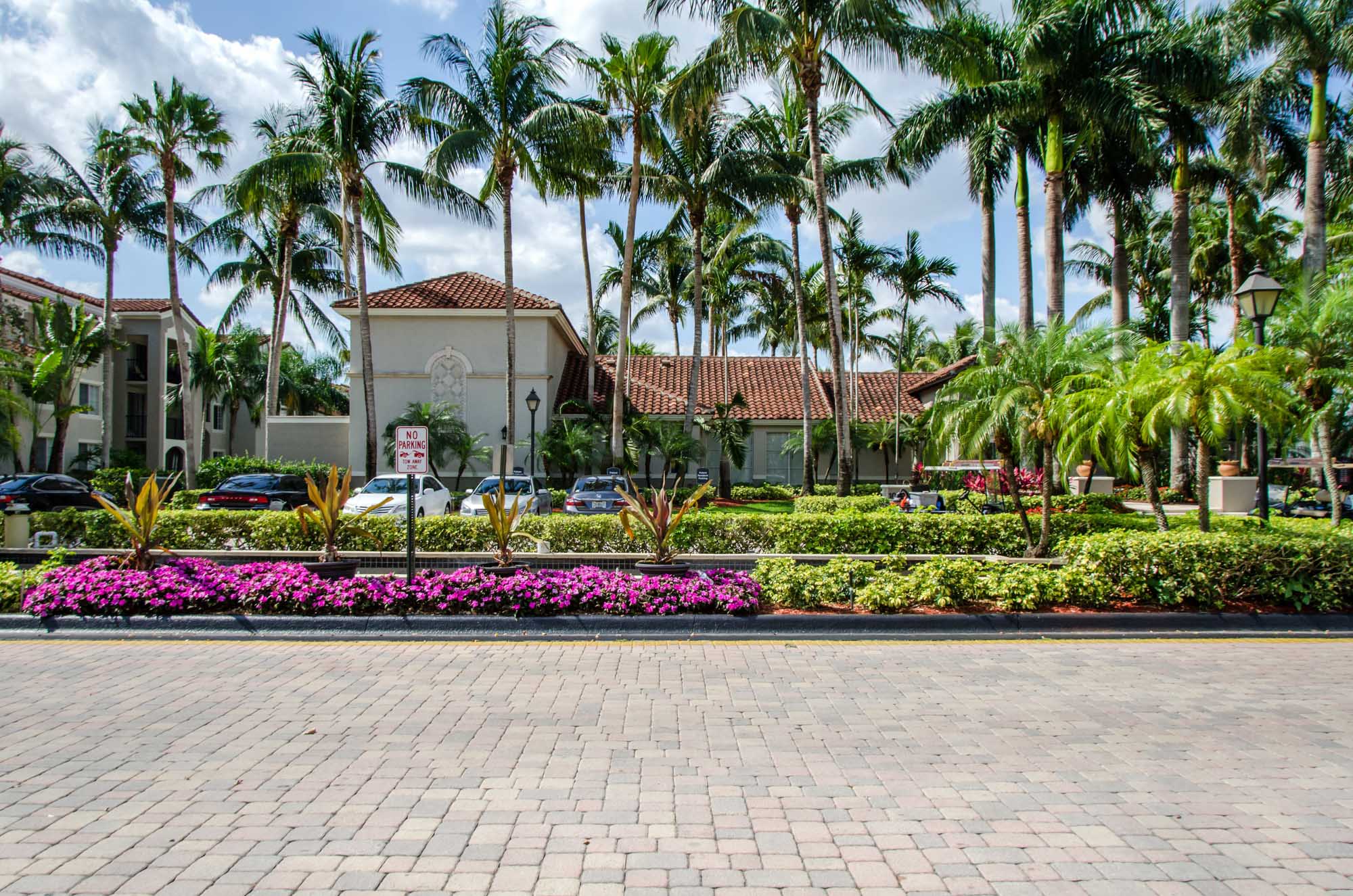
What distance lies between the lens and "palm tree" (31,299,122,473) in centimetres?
3284

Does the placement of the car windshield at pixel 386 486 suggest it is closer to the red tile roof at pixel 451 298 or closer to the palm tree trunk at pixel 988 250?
the red tile roof at pixel 451 298

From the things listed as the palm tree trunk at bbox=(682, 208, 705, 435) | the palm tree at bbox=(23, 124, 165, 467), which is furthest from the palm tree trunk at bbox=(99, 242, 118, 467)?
the palm tree trunk at bbox=(682, 208, 705, 435)

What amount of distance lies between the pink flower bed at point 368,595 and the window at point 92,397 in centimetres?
3495

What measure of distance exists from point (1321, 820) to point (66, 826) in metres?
6.42

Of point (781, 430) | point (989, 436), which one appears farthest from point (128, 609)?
point (781, 430)

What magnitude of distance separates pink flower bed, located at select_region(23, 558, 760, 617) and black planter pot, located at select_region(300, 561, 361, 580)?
1203 mm

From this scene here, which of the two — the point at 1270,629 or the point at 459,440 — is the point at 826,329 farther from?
the point at 1270,629

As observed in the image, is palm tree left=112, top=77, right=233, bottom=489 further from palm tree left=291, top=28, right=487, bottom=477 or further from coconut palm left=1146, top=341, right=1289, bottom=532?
coconut palm left=1146, top=341, right=1289, bottom=532

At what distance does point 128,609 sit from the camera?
9102mm

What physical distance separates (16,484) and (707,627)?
2355 cm

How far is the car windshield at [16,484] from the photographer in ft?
74.9

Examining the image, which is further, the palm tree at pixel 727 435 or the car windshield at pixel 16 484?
the palm tree at pixel 727 435

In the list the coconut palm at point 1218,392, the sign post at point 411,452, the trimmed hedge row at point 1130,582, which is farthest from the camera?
the coconut palm at point 1218,392

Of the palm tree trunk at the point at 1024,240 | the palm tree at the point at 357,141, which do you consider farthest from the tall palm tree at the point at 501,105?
the palm tree trunk at the point at 1024,240
